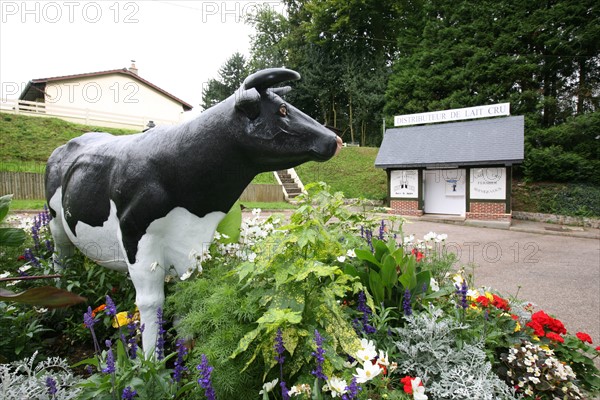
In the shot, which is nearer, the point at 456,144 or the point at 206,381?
the point at 206,381

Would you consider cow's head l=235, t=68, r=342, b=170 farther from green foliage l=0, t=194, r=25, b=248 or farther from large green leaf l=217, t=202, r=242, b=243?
green foliage l=0, t=194, r=25, b=248

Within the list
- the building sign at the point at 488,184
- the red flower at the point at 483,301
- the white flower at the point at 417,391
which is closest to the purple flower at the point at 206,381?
the white flower at the point at 417,391

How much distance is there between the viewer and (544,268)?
6258 millimetres

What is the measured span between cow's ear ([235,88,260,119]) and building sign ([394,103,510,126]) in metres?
16.2

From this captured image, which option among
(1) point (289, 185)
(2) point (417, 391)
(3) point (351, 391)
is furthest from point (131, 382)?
(1) point (289, 185)

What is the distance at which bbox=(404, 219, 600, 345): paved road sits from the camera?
413cm

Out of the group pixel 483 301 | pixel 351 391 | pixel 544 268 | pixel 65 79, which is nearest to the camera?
pixel 351 391

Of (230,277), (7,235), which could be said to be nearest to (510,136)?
(230,277)

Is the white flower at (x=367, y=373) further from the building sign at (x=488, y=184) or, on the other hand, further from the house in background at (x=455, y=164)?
the building sign at (x=488, y=184)

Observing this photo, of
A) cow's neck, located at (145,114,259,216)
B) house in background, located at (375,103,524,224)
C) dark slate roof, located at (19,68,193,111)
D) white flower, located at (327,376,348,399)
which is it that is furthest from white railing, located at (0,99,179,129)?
white flower, located at (327,376,348,399)

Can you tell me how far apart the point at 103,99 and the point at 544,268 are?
27136 mm

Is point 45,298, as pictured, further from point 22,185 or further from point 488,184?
point 488,184

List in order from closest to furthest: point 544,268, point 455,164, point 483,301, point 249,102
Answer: point 249,102 → point 483,301 → point 544,268 → point 455,164

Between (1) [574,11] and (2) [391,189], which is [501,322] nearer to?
(2) [391,189]
